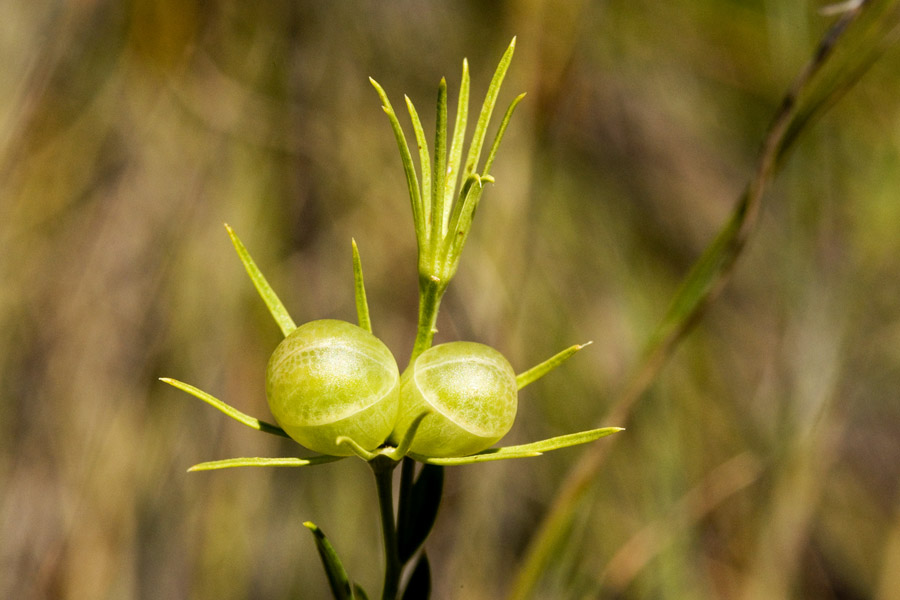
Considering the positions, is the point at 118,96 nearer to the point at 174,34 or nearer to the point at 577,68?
the point at 174,34

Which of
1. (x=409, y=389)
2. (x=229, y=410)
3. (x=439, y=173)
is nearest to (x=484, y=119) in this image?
(x=439, y=173)

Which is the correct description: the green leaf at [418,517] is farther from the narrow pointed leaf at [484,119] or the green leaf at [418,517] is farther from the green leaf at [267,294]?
the narrow pointed leaf at [484,119]

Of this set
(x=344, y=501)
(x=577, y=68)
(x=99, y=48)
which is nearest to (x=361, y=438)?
(x=344, y=501)

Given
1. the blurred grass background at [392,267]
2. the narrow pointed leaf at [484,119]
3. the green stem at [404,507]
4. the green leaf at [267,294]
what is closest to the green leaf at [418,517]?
the green stem at [404,507]

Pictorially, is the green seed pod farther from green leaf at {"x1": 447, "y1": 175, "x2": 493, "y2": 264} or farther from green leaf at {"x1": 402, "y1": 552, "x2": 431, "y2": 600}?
green leaf at {"x1": 402, "y1": 552, "x2": 431, "y2": 600}

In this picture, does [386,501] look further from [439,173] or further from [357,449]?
[439,173]

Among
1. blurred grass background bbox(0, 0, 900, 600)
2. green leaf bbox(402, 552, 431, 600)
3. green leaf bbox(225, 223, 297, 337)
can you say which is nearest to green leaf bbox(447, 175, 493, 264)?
green leaf bbox(225, 223, 297, 337)
